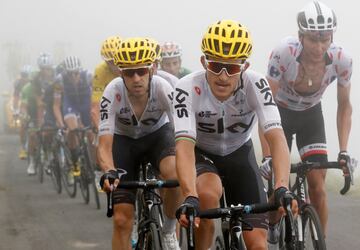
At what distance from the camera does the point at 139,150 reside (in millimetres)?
7062

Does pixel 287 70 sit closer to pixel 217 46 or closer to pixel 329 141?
pixel 217 46

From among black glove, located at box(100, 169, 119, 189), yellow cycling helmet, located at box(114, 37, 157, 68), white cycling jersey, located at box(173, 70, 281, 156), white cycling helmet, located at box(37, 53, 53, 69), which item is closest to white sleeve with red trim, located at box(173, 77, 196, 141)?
white cycling jersey, located at box(173, 70, 281, 156)

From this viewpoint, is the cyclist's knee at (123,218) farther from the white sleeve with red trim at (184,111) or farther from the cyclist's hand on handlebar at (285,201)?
the cyclist's hand on handlebar at (285,201)

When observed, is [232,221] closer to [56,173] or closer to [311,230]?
[311,230]

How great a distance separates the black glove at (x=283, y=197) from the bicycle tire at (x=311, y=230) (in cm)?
105

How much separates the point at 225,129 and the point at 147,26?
72492 mm

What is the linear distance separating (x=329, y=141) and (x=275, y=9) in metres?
33.0

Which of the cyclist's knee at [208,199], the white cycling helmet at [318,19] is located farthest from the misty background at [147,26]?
the cyclist's knee at [208,199]

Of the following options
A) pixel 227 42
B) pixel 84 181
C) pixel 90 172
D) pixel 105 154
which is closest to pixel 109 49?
pixel 90 172

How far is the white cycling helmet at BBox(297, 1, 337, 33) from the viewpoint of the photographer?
6426 millimetres

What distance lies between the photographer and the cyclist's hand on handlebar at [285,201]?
4633mm

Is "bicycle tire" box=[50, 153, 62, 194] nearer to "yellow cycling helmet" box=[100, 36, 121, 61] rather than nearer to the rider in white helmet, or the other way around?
"yellow cycling helmet" box=[100, 36, 121, 61]

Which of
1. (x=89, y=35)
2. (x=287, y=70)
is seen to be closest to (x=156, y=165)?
(x=287, y=70)

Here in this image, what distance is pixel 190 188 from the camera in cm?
494
